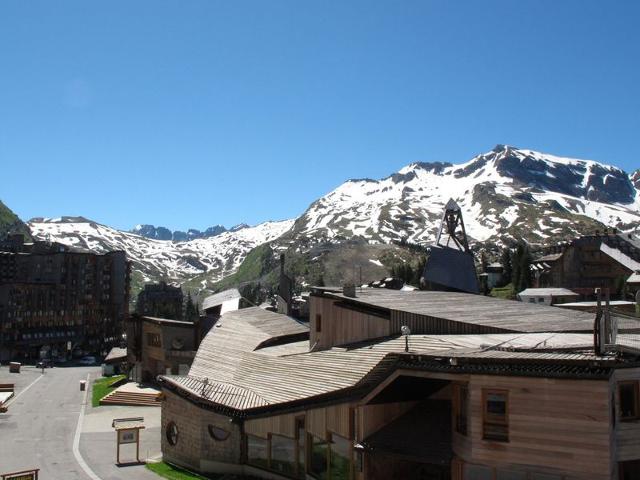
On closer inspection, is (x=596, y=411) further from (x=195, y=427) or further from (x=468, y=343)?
(x=195, y=427)

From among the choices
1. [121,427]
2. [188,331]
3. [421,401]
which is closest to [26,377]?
[188,331]

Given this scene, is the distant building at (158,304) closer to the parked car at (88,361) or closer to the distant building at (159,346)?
the parked car at (88,361)

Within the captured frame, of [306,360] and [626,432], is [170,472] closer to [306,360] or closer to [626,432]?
[306,360]

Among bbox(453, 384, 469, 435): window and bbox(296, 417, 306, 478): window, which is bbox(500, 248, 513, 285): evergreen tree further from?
bbox(453, 384, 469, 435): window

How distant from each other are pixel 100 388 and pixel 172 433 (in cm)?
4182

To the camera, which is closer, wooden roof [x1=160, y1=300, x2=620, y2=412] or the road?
wooden roof [x1=160, y1=300, x2=620, y2=412]

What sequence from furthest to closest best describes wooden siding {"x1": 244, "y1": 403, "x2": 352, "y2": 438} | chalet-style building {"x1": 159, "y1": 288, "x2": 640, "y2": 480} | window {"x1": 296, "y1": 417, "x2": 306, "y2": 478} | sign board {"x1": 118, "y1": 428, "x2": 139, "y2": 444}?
1. sign board {"x1": 118, "y1": 428, "x2": 139, "y2": 444}
2. window {"x1": 296, "y1": 417, "x2": 306, "y2": 478}
3. wooden siding {"x1": 244, "y1": 403, "x2": 352, "y2": 438}
4. chalet-style building {"x1": 159, "y1": 288, "x2": 640, "y2": 480}

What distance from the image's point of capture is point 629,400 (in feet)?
66.9

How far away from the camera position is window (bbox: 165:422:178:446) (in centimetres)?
3622

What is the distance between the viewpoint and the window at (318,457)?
1080 inches

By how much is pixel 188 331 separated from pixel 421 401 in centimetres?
4702

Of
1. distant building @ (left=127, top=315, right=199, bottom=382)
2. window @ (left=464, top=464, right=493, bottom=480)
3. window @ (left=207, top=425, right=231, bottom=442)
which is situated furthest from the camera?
distant building @ (left=127, top=315, right=199, bottom=382)

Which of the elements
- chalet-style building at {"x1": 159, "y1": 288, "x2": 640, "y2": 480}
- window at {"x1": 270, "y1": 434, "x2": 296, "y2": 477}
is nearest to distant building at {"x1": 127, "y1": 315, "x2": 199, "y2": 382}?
chalet-style building at {"x1": 159, "y1": 288, "x2": 640, "y2": 480}

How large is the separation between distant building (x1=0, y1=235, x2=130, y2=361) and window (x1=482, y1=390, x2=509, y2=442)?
12932 cm
